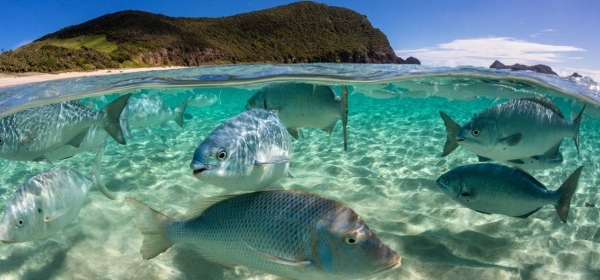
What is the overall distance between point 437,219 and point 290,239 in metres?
3.83

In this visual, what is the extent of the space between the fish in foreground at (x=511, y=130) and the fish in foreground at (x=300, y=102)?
4.30ft

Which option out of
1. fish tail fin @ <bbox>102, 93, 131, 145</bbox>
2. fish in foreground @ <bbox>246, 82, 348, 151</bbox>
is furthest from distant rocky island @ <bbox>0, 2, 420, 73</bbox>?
fish in foreground @ <bbox>246, 82, 348, 151</bbox>

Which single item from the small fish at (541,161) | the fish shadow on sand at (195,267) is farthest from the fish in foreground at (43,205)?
the small fish at (541,161)

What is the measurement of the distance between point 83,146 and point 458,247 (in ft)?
18.7

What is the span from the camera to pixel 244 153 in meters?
2.85

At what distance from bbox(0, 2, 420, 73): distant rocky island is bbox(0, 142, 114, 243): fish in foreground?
62.6 ft

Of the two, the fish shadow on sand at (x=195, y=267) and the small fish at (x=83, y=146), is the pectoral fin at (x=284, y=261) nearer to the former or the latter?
the fish shadow on sand at (x=195, y=267)

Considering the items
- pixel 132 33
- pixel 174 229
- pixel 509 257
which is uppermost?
pixel 132 33

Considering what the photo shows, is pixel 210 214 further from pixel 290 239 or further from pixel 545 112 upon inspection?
pixel 545 112

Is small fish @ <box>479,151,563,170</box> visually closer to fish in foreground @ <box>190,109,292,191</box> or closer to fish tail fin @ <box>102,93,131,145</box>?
fish in foreground @ <box>190,109,292,191</box>

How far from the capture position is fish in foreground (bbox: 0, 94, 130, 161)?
4559mm

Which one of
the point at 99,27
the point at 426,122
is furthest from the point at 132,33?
the point at 426,122

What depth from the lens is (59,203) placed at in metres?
3.66

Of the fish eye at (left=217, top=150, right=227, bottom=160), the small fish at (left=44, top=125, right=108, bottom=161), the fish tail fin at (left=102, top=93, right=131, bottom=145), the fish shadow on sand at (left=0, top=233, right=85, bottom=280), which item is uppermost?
the fish tail fin at (left=102, top=93, right=131, bottom=145)
